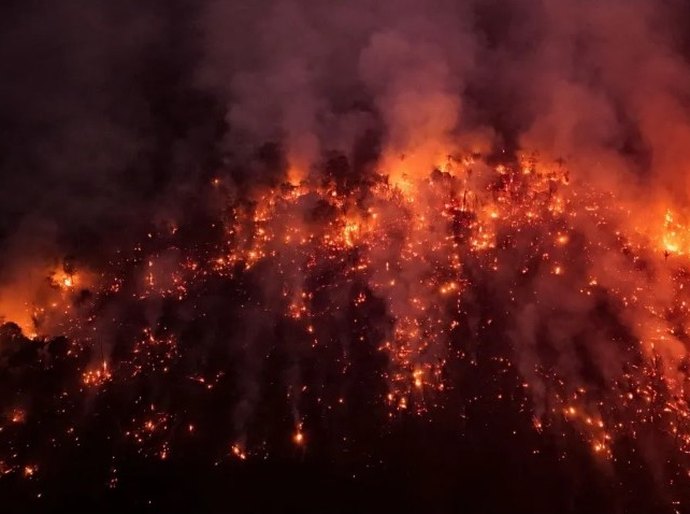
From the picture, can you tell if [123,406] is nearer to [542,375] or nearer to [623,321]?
[542,375]

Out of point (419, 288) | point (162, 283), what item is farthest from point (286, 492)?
point (162, 283)

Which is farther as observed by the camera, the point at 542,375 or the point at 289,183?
the point at 289,183

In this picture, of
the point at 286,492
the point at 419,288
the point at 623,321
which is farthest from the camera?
the point at 419,288

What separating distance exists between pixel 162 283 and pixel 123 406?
5.18m

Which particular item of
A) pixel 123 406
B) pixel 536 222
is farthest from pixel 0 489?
pixel 536 222

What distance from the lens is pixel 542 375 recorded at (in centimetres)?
1958

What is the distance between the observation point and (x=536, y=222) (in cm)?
2292

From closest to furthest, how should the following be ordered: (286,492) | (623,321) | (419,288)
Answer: (286,492) < (623,321) < (419,288)

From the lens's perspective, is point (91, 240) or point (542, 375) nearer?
point (542, 375)

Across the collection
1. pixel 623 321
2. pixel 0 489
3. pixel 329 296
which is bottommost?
pixel 0 489

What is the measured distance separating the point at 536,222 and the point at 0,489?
20247 millimetres

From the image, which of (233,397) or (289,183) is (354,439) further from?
(289,183)

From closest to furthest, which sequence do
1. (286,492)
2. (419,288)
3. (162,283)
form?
1. (286,492)
2. (419,288)
3. (162,283)

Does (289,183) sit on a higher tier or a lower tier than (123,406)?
higher
